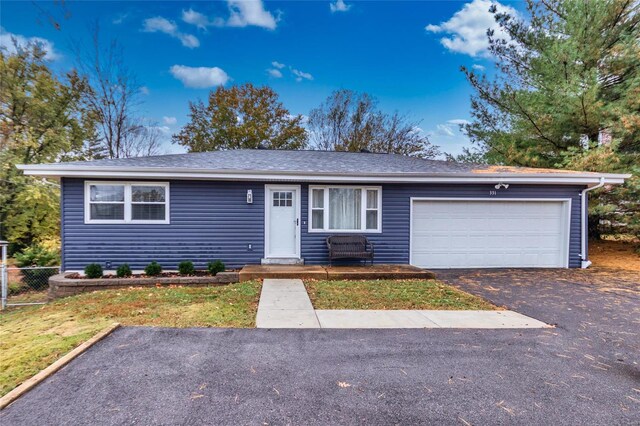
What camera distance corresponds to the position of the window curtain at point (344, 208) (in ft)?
27.1

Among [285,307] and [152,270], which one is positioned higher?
[152,270]

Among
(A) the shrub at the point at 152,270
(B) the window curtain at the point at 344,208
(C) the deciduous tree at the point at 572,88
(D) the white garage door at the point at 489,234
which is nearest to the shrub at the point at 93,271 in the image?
(A) the shrub at the point at 152,270

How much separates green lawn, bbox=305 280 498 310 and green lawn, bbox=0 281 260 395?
1.23 m

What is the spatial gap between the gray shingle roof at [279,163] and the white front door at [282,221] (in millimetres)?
647

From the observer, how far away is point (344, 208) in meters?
8.32

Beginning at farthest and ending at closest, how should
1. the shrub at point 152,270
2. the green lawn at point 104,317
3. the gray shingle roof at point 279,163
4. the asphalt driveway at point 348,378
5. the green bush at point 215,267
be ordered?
the gray shingle roof at point 279,163, the green bush at point 215,267, the shrub at point 152,270, the green lawn at point 104,317, the asphalt driveway at point 348,378

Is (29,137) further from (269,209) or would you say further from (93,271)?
(269,209)

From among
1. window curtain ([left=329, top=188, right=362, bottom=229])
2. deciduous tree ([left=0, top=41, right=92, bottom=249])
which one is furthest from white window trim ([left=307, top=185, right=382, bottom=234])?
deciduous tree ([left=0, top=41, right=92, bottom=249])

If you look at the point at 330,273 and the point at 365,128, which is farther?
the point at 365,128

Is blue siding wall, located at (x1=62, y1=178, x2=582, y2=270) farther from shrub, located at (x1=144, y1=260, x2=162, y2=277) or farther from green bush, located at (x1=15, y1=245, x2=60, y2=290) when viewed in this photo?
green bush, located at (x1=15, y1=245, x2=60, y2=290)

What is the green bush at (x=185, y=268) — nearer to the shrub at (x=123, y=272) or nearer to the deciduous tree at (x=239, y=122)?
the shrub at (x=123, y=272)

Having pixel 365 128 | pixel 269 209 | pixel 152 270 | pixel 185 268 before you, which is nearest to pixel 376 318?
pixel 269 209

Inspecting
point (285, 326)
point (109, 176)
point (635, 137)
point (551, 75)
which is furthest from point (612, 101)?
point (109, 176)

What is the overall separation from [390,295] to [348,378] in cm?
311
